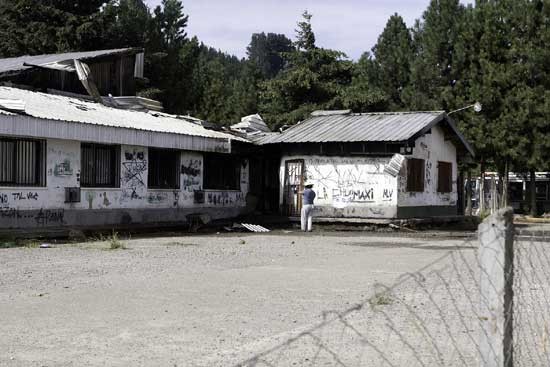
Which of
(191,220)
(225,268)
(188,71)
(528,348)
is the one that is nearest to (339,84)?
(188,71)

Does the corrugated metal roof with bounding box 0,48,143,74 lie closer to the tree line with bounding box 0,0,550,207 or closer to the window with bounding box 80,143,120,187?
the window with bounding box 80,143,120,187

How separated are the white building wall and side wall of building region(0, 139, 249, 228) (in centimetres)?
630

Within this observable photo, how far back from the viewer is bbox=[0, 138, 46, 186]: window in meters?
19.2

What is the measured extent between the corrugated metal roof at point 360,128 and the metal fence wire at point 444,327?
15478 mm

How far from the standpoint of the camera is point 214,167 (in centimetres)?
2706

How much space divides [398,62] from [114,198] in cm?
2535

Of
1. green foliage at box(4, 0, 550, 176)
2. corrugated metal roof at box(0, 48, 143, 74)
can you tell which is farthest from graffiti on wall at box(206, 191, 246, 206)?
green foliage at box(4, 0, 550, 176)

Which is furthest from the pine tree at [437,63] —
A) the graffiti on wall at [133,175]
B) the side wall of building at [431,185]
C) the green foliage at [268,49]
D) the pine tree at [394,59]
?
the green foliage at [268,49]

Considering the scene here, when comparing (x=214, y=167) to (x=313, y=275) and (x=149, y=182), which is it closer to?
(x=149, y=182)

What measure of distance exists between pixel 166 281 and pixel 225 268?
218 cm

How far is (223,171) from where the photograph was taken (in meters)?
27.5


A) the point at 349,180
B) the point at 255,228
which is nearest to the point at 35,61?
the point at 255,228

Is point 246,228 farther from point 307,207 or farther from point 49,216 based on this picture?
point 49,216

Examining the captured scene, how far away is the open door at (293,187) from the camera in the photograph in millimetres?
27595
